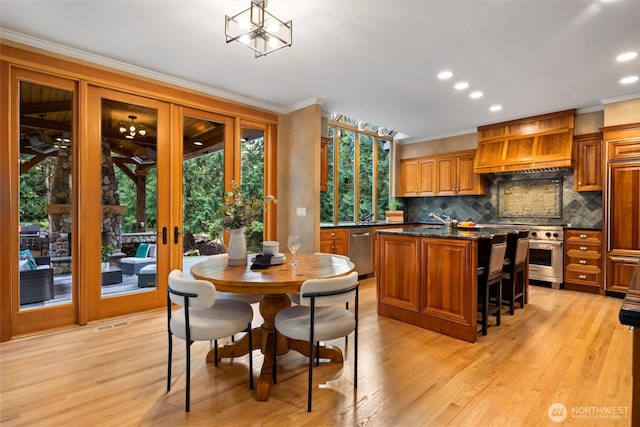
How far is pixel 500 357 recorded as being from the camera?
2.62 m

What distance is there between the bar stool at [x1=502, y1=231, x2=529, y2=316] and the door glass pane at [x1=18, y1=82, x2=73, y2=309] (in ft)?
15.1

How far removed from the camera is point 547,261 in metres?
5.00

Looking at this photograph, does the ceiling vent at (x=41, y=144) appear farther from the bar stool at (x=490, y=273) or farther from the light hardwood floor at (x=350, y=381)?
the bar stool at (x=490, y=273)

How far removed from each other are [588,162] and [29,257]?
707 centimetres

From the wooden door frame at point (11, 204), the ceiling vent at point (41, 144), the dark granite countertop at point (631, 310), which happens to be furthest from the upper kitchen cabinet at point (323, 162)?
the dark granite countertop at point (631, 310)

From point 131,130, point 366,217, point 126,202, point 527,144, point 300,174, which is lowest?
point 366,217

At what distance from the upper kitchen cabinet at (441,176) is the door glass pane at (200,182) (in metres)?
4.14

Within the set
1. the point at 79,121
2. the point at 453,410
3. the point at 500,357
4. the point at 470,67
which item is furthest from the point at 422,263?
the point at 79,121

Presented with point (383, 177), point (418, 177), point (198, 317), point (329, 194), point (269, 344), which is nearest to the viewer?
point (198, 317)

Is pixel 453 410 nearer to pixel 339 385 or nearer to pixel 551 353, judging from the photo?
pixel 339 385

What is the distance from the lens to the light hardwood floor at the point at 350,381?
185 cm

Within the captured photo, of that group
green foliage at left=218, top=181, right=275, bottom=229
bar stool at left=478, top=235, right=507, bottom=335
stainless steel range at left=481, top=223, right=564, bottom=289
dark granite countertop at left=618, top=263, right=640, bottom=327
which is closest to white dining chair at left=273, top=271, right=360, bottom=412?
green foliage at left=218, top=181, right=275, bottom=229

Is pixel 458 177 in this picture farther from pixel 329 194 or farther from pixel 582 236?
pixel 329 194

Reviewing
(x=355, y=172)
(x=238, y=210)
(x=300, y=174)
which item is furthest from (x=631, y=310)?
(x=355, y=172)
